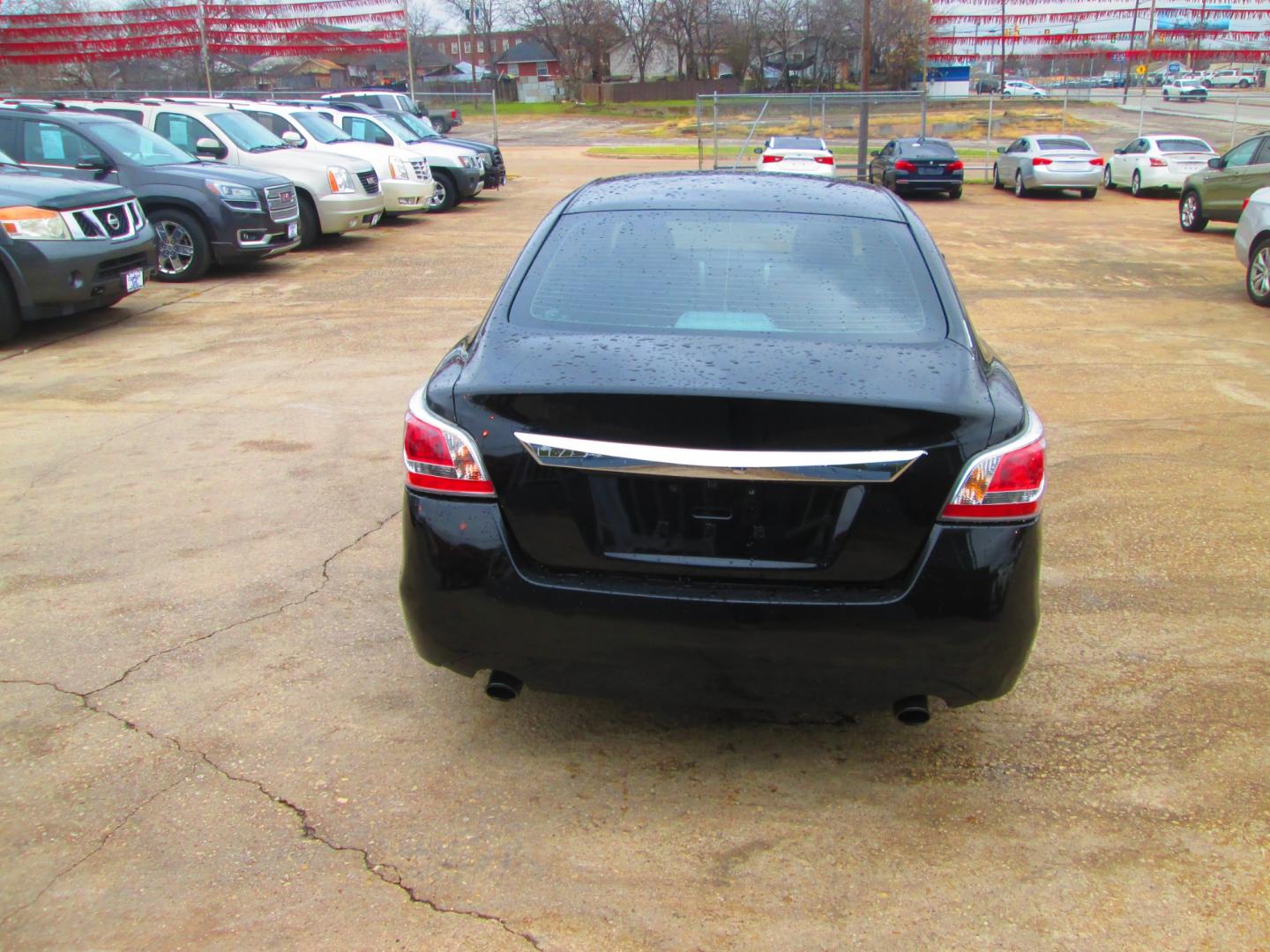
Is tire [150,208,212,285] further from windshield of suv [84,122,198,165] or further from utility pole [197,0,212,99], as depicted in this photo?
utility pole [197,0,212,99]

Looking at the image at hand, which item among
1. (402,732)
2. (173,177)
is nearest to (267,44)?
(173,177)

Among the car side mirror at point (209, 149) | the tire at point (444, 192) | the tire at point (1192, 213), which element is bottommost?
the tire at point (1192, 213)

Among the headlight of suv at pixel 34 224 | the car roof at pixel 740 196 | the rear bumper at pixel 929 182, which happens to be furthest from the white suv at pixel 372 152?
the car roof at pixel 740 196

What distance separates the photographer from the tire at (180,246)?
40.9 ft

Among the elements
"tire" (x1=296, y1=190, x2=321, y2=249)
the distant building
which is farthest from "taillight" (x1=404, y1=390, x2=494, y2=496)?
the distant building

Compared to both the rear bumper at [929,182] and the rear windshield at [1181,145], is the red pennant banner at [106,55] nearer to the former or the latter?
the rear bumper at [929,182]

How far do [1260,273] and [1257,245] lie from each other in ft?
0.95

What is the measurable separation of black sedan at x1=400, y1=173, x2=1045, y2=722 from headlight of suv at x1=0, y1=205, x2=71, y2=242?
24.3ft

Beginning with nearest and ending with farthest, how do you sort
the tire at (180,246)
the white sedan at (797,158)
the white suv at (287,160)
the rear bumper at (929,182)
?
the tire at (180,246) → the white suv at (287,160) → the white sedan at (797,158) → the rear bumper at (929,182)

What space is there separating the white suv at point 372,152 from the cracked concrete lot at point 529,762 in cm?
1203

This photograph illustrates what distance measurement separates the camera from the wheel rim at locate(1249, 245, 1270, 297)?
36.8ft

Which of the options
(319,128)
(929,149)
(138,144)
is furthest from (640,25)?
(138,144)

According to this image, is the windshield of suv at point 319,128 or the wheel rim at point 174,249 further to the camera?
the windshield of suv at point 319,128

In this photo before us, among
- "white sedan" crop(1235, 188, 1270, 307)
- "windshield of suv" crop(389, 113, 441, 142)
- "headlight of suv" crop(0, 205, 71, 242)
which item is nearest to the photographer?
"headlight of suv" crop(0, 205, 71, 242)
